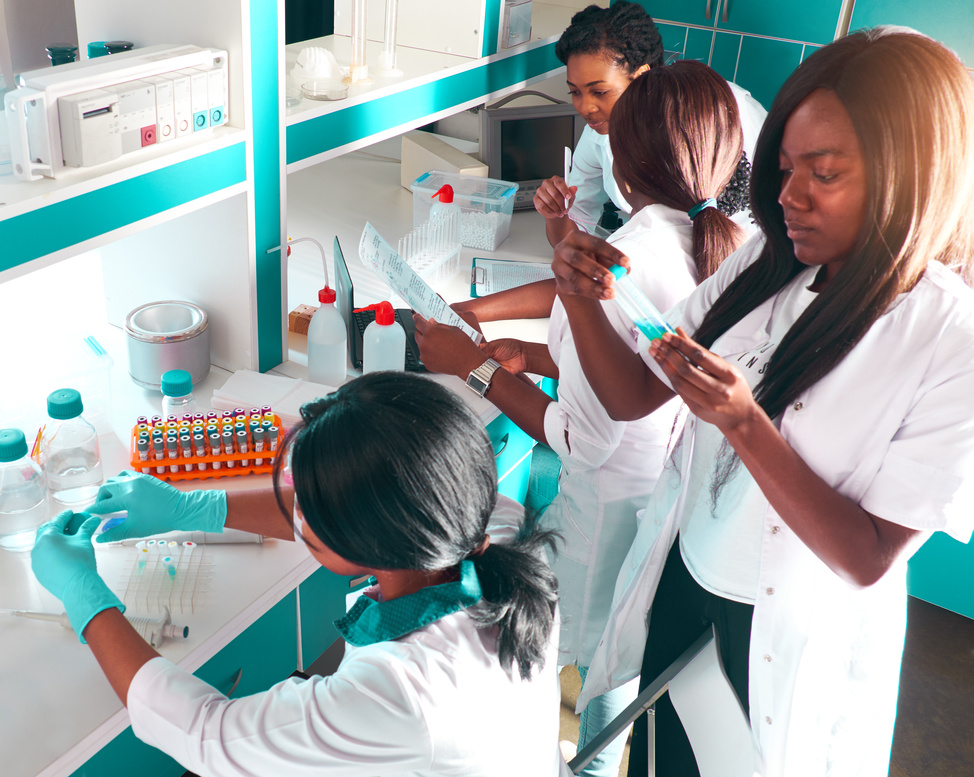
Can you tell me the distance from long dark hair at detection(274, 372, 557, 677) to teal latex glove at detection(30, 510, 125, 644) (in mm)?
395

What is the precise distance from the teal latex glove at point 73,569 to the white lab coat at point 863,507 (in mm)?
897

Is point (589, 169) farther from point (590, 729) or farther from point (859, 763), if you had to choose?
point (859, 763)

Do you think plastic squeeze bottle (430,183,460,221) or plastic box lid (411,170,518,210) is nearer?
plastic squeeze bottle (430,183,460,221)

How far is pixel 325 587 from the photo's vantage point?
1.64 meters

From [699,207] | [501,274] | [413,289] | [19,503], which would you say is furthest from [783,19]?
[19,503]

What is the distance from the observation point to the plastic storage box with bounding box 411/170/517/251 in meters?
2.52

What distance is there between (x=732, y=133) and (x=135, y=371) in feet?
4.32

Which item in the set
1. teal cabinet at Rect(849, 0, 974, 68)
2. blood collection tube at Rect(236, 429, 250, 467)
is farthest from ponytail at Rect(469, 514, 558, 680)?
teal cabinet at Rect(849, 0, 974, 68)

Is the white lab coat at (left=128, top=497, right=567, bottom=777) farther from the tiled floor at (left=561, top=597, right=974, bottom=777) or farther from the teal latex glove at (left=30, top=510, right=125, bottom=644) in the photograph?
the tiled floor at (left=561, top=597, right=974, bottom=777)

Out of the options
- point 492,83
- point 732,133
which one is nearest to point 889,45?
point 732,133

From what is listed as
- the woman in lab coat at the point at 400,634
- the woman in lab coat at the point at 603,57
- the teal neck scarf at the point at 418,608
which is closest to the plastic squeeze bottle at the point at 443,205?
the woman in lab coat at the point at 603,57

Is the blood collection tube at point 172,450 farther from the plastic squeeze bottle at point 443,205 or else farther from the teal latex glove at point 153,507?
the plastic squeeze bottle at point 443,205

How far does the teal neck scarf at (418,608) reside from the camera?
93cm

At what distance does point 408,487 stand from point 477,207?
1.82 metres
